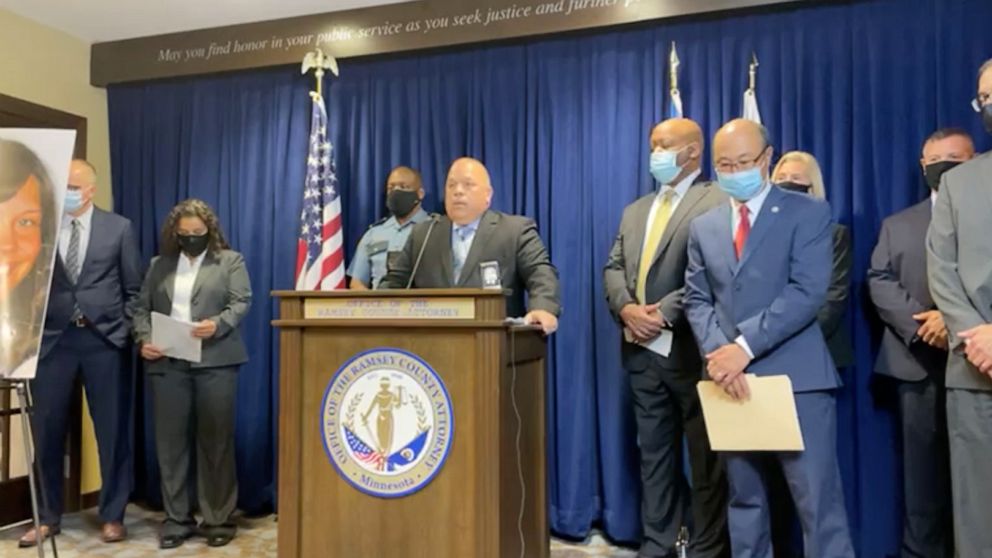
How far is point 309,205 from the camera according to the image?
3.65 metres

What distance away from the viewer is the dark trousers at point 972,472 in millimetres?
1966

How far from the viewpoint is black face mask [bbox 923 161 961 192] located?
8.51 feet

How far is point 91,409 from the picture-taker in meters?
3.38

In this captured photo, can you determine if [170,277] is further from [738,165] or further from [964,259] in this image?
[964,259]

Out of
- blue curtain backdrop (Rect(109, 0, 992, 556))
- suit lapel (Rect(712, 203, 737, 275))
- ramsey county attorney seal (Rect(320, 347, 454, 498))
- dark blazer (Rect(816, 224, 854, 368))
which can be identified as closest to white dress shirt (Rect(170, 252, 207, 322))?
blue curtain backdrop (Rect(109, 0, 992, 556))

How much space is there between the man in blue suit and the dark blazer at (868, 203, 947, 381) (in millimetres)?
599

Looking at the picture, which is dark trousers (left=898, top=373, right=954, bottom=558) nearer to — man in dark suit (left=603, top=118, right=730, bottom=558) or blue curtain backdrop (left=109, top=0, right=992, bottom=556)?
blue curtain backdrop (left=109, top=0, right=992, bottom=556)

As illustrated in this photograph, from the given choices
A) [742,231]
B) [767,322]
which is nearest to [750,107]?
[742,231]

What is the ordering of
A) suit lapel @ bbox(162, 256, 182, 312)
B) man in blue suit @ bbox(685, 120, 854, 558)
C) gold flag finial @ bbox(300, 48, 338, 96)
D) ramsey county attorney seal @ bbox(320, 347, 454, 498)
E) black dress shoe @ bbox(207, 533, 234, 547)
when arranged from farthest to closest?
gold flag finial @ bbox(300, 48, 338, 96), suit lapel @ bbox(162, 256, 182, 312), black dress shoe @ bbox(207, 533, 234, 547), man in blue suit @ bbox(685, 120, 854, 558), ramsey county attorney seal @ bbox(320, 347, 454, 498)

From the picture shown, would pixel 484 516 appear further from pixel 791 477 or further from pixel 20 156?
pixel 20 156

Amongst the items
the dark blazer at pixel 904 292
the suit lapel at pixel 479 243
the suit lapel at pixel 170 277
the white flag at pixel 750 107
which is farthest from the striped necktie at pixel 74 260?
the dark blazer at pixel 904 292

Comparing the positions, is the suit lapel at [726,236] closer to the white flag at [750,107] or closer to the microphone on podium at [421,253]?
the white flag at [750,107]

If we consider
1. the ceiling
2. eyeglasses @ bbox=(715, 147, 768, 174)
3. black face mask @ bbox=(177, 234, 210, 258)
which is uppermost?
the ceiling

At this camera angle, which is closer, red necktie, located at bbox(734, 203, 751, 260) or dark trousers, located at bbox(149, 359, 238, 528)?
red necktie, located at bbox(734, 203, 751, 260)
